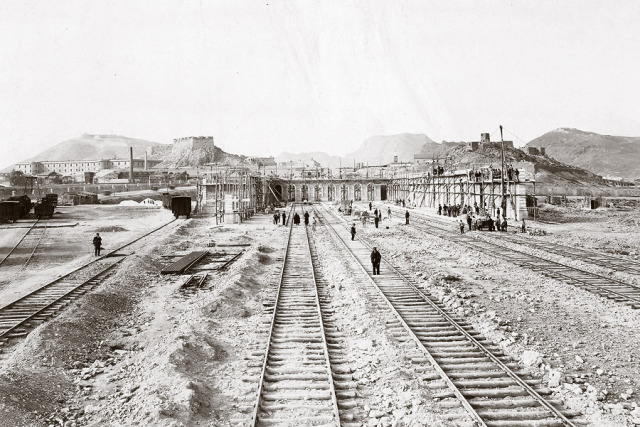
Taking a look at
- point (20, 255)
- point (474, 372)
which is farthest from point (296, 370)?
point (20, 255)

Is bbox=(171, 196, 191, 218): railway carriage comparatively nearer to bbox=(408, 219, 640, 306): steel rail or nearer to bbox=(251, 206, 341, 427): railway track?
bbox=(408, 219, 640, 306): steel rail

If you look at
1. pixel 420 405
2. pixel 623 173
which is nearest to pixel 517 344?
pixel 420 405

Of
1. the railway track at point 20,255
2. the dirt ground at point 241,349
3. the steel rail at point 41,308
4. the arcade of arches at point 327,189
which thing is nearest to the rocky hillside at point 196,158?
the arcade of arches at point 327,189

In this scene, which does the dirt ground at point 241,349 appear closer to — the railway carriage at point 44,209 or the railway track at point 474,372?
the railway track at point 474,372

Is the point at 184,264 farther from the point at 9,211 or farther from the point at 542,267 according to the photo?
the point at 9,211

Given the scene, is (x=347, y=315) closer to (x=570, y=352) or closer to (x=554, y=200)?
(x=570, y=352)

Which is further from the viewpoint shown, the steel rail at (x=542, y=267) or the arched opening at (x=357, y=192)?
the arched opening at (x=357, y=192)
